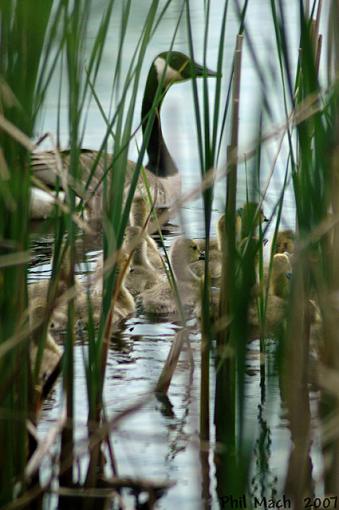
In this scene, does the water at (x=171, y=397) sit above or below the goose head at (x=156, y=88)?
below

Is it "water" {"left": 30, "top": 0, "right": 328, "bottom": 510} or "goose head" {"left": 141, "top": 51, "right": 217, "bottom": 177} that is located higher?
"goose head" {"left": 141, "top": 51, "right": 217, "bottom": 177}

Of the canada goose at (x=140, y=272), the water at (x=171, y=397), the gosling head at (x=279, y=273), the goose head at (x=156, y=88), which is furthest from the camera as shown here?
the goose head at (x=156, y=88)

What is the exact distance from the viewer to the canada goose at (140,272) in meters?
5.81

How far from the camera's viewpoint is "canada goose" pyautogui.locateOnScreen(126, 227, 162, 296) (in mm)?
5809

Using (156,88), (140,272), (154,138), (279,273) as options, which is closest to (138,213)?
(140,272)

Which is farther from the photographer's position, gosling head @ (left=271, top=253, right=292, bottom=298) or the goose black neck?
the goose black neck

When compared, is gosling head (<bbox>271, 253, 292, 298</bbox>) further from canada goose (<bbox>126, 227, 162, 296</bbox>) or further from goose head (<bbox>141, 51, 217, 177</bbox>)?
goose head (<bbox>141, 51, 217, 177</bbox>)

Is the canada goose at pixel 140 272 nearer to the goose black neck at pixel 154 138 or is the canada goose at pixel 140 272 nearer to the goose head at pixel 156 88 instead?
the goose head at pixel 156 88

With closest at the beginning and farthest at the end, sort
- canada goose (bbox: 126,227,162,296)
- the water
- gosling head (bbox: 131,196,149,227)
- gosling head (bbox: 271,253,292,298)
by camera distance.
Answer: the water
gosling head (bbox: 271,253,292,298)
canada goose (bbox: 126,227,162,296)
gosling head (bbox: 131,196,149,227)

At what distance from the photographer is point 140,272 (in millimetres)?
5953

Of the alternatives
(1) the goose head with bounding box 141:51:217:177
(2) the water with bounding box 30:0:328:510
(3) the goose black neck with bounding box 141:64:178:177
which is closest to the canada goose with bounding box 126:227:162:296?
(2) the water with bounding box 30:0:328:510

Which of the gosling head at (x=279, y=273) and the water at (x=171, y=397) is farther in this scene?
the gosling head at (x=279, y=273)

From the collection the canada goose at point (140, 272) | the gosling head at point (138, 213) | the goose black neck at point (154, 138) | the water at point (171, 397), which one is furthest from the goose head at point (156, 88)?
the water at point (171, 397)

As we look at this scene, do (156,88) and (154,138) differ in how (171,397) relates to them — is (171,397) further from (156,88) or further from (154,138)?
(154,138)
